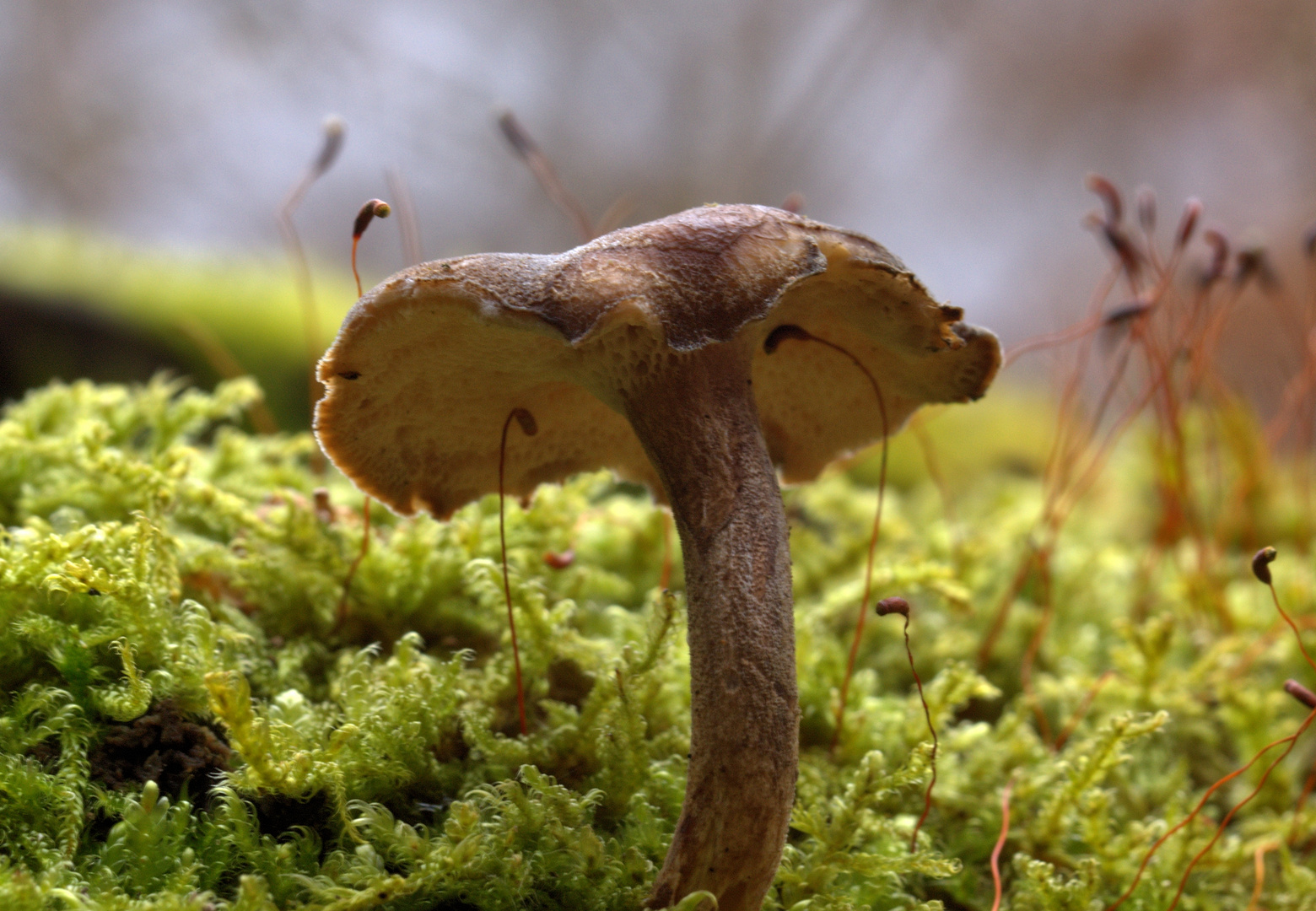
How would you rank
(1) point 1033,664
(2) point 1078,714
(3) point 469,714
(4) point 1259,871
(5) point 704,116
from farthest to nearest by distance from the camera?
(5) point 704,116 → (1) point 1033,664 → (2) point 1078,714 → (4) point 1259,871 → (3) point 469,714

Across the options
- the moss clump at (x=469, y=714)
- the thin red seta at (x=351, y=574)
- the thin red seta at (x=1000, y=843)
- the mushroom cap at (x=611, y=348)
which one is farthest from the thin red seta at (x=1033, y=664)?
the thin red seta at (x=351, y=574)

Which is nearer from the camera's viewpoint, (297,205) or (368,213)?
(368,213)

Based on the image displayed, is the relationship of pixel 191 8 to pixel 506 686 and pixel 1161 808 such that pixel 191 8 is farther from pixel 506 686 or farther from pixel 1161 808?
pixel 1161 808

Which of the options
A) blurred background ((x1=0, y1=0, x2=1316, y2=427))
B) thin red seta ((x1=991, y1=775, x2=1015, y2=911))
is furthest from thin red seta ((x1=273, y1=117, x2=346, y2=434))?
blurred background ((x1=0, y1=0, x2=1316, y2=427))

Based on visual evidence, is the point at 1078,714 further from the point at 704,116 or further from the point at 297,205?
the point at 704,116

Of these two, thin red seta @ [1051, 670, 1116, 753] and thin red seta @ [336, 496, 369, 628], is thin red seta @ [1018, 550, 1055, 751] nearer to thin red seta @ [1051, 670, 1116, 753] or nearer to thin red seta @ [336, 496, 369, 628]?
thin red seta @ [1051, 670, 1116, 753]


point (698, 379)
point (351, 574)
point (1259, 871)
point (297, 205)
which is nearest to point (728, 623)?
point (698, 379)
